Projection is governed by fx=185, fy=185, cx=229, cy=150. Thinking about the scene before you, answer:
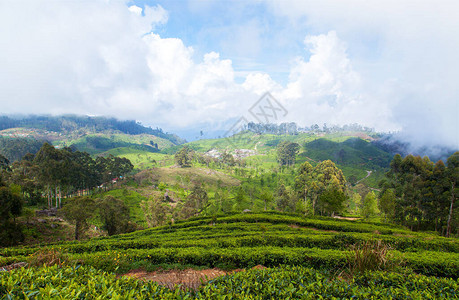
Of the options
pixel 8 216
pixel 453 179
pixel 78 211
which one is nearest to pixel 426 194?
pixel 453 179

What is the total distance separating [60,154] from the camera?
3569 cm

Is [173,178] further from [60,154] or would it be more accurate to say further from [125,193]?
[60,154]

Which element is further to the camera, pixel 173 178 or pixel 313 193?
pixel 173 178

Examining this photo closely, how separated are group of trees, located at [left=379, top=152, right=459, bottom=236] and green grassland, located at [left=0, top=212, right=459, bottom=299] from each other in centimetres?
983

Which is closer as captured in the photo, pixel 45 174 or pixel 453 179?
pixel 453 179

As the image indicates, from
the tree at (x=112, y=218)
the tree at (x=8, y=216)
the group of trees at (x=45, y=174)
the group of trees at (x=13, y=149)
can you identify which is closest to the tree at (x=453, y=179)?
the tree at (x=112, y=218)

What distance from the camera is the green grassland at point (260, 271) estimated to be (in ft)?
12.6

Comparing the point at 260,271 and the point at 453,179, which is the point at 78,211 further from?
the point at 453,179

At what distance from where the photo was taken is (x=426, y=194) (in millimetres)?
23734

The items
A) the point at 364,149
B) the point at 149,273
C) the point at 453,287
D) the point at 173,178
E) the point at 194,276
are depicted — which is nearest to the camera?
the point at 453,287

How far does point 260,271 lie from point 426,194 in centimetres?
3059

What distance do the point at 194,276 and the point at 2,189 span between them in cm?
2277

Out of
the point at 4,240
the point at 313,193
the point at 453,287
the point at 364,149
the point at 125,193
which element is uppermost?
the point at 364,149

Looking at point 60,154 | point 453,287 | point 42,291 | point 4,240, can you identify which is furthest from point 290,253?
point 60,154
